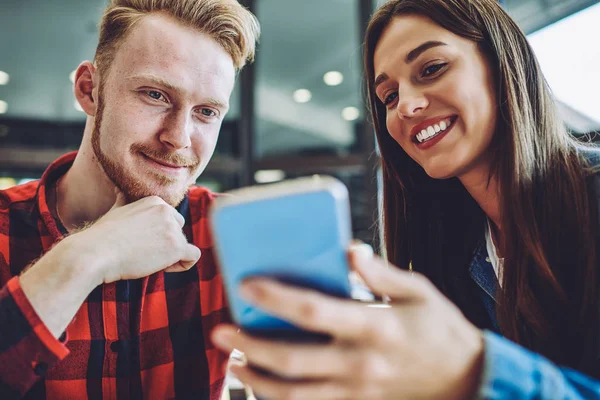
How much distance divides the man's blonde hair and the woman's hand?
1.12 m

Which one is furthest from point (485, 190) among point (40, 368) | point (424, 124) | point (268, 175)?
point (268, 175)

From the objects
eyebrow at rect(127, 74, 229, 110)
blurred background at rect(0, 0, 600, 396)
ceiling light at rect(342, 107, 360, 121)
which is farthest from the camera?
ceiling light at rect(342, 107, 360, 121)

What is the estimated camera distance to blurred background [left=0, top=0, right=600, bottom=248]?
4.32 m

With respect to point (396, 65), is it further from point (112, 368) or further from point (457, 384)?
point (112, 368)

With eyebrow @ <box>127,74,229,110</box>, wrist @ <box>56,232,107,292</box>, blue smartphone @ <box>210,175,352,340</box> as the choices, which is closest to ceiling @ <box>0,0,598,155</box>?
eyebrow @ <box>127,74,229,110</box>

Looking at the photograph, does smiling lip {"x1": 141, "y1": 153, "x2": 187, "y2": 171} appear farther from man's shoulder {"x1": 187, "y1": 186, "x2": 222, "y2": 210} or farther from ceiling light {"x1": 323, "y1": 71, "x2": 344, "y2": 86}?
ceiling light {"x1": 323, "y1": 71, "x2": 344, "y2": 86}

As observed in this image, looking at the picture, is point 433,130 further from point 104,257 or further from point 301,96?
point 301,96

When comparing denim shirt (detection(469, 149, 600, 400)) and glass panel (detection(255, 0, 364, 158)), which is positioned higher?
glass panel (detection(255, 0, 364, 158))

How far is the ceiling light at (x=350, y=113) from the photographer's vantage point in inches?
174

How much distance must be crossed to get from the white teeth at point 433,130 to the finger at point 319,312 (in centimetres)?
98

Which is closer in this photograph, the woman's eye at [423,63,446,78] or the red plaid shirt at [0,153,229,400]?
the red plaid shirt at [0,153,229,400]

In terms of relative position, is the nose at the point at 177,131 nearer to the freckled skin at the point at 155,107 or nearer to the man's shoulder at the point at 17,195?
the freckled skin at the point at 155,107

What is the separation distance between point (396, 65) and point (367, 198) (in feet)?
9.73

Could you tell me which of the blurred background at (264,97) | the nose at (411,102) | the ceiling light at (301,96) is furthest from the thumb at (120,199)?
the ceiling light at (301,96)
